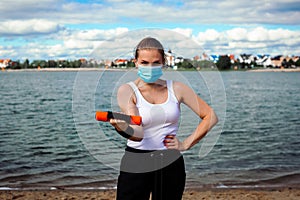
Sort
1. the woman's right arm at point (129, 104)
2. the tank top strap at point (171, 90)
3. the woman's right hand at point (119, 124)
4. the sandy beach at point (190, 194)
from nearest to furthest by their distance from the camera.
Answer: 1. the woman's right hand at point (119, 124)
2. the woman's right arm at point (129, 104)
3. the tank top strap at point (171, 90)
4. the sandy beach at point (190, 194)

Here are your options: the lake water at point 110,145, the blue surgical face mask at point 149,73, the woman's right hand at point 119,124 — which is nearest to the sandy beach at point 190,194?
the lake water at point 110,145

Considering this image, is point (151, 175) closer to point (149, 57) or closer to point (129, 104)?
point (129, 104)

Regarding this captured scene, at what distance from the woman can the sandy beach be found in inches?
184

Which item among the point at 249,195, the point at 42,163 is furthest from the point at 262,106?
the point at 249,195

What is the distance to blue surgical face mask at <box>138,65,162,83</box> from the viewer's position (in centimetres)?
300

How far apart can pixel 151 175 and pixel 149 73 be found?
740 mm

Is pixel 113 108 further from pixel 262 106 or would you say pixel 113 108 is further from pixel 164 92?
pixel 262 106

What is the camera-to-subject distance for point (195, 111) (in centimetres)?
324

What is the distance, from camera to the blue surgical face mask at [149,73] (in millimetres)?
2998

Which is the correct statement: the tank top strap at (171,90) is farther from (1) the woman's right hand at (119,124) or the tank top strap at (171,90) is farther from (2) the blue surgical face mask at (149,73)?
(1) the woman's right hand at (119,124)

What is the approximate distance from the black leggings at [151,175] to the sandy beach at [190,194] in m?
4.65

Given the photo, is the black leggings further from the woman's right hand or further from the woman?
the woman's right hand

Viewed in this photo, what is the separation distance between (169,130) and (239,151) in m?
11.3

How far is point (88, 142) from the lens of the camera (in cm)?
325
